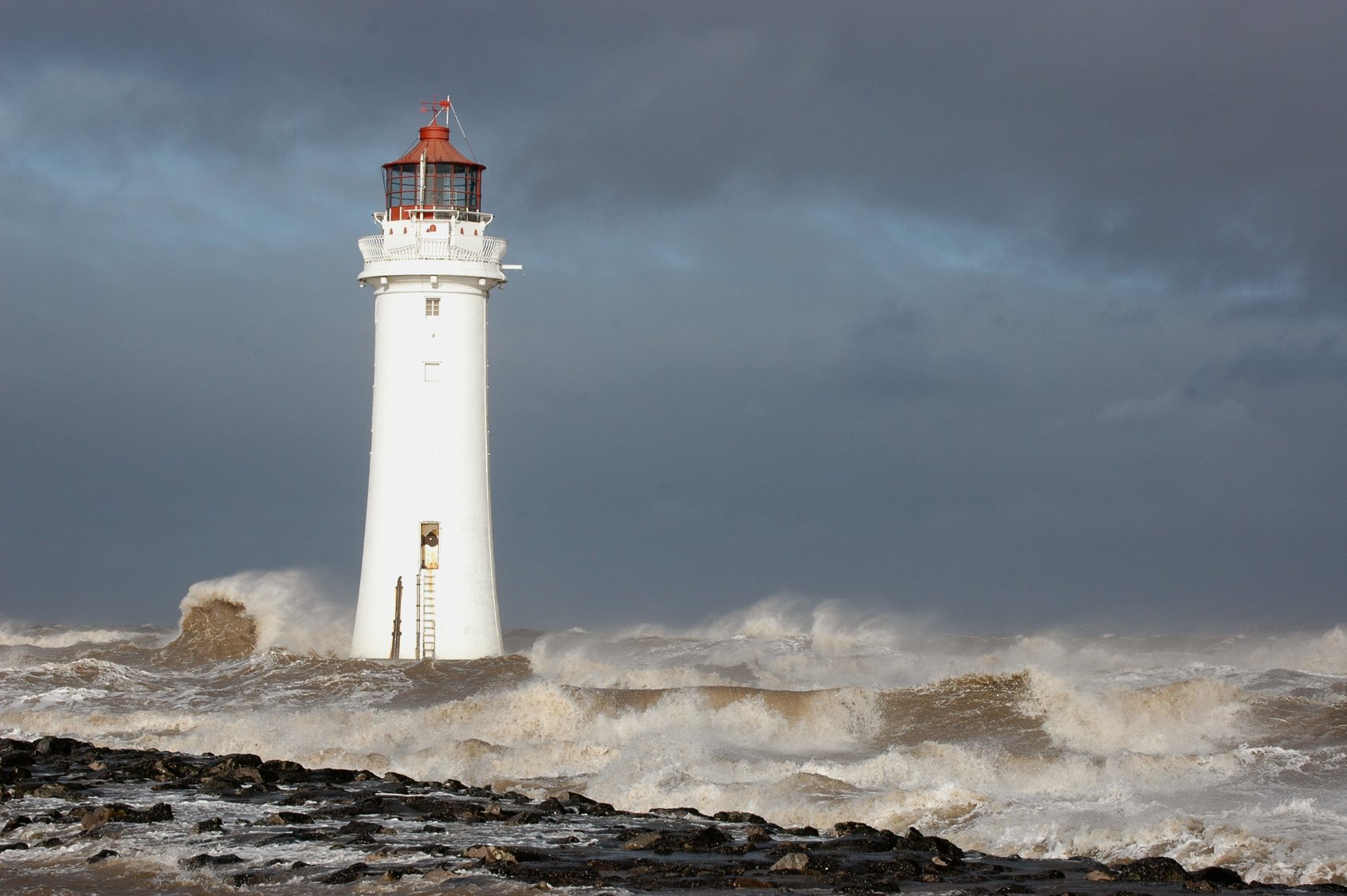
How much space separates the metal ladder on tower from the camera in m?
22.2

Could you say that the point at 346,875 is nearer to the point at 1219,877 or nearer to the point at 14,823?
the point at 14,823

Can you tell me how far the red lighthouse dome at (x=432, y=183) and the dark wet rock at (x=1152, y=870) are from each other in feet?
49.0

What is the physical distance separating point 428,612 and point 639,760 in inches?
290

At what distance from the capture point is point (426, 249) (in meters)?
22.4

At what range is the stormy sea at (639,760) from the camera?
35.3 ft

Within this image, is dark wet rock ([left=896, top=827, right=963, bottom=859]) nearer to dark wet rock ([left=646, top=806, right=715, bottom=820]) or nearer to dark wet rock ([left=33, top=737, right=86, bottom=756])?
dark wet rock ([left=646, top=806, right=715, bottom=820])

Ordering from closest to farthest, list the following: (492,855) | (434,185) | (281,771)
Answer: (492,855)
(281,771)
(434,185)

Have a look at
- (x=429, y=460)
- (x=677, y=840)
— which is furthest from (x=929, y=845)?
(x=429, y=460)

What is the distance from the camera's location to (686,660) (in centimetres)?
2722

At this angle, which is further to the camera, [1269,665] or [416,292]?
[1269,665]

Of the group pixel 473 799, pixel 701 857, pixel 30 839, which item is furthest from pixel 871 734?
pixel 30 839

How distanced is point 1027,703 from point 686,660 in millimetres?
9164

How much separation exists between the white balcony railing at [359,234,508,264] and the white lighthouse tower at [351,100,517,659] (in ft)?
0.05

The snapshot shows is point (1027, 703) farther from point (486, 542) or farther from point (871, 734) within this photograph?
point (486, 542)
